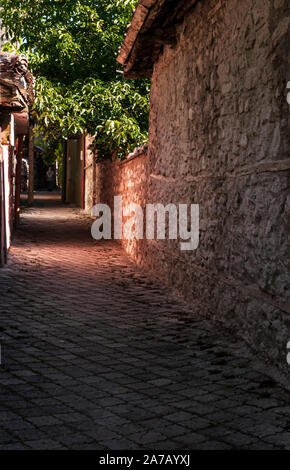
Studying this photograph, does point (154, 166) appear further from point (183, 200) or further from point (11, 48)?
point (11, 48)

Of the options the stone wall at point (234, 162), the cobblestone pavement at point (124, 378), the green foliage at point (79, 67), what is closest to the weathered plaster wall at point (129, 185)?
the green foliage at point (79, 67)

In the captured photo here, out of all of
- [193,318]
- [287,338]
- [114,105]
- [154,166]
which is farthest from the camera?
[114,105]

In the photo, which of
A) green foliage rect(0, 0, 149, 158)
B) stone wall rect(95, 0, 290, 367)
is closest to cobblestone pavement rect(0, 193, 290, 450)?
stone wall rect(95, 0, 290, 367)

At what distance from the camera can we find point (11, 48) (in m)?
13.8

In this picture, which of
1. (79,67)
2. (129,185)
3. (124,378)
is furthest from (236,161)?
(79,67)

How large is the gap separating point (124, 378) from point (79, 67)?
11.6 meters

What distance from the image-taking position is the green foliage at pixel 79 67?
13.0 meters

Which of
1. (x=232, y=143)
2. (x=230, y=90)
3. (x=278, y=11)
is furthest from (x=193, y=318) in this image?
(x=278, y=11)

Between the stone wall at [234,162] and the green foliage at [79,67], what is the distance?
5.14 meters

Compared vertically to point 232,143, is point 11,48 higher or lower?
higher

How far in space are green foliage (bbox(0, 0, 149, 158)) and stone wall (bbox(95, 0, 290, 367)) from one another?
514cm

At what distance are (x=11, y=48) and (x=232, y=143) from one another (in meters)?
9.96

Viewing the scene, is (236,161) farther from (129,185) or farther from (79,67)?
(79,67)

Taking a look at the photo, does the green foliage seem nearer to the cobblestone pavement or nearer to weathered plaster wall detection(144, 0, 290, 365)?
weathered plaster wall detection(144, 0, 290, 365)
